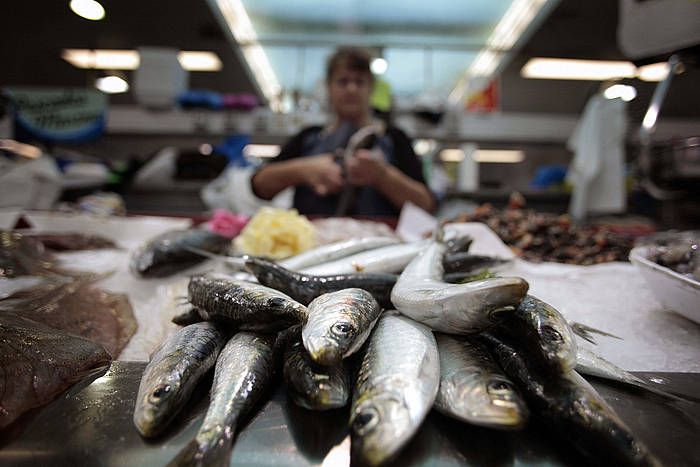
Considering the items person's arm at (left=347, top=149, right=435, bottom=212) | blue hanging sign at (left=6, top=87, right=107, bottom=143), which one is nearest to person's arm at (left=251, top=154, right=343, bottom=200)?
person's arm at (left=347, top=149, right=435, bottom=212)

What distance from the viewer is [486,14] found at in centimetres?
588

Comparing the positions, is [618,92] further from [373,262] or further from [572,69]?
[373,262]

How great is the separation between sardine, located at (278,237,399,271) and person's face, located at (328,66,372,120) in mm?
1892

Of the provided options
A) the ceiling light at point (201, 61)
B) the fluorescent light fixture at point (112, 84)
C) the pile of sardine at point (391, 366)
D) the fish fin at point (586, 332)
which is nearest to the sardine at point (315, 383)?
the pile of sardine at point (391, 366)

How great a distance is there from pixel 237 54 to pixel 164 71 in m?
2.50

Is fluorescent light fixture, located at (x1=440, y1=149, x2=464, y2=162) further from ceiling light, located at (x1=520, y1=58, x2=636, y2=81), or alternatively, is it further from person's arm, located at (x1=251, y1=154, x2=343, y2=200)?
person's arm, located at (x1=251, y1=154, x2=343, y2=200)

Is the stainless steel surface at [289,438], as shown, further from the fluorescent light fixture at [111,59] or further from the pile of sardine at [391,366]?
the fluorescent light fixture at [111,59]

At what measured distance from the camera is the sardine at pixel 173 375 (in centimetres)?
58

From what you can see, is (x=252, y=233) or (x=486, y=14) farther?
(x=486, y=14)

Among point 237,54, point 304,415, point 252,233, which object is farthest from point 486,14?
point 304,415

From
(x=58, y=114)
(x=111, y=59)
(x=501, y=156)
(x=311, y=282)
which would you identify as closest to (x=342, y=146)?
(x=311, y=282)

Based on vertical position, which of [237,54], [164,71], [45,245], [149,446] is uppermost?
[237,54]

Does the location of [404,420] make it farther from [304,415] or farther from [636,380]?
[636,380]

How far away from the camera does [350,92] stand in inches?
114
